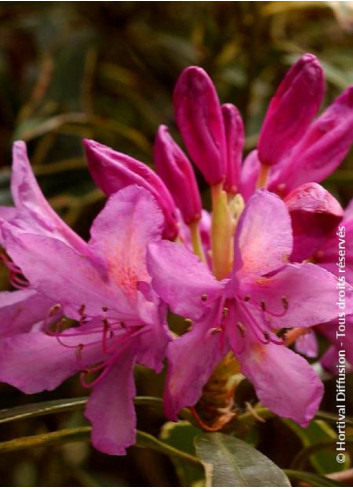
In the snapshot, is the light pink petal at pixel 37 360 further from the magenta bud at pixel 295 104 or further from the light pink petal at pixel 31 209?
the magenta bud at pixel 295 104

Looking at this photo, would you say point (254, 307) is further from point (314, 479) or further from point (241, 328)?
point (314, 479)

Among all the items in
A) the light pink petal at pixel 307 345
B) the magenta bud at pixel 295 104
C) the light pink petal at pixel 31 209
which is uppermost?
the magenta bud at pixel 295 104

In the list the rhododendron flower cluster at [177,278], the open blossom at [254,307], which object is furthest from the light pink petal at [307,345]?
the open blossom at [254,307]

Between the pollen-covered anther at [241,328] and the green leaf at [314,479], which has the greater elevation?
the pollen-covered anther at [241,328]

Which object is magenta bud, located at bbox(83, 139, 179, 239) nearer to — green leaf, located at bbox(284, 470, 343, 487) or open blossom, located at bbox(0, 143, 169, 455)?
open blossom, located at bbox(0, 143, 169, 455)

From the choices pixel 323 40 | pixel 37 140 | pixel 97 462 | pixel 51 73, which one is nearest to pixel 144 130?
pixel 51 73

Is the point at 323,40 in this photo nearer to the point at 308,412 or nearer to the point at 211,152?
the point at 211,152

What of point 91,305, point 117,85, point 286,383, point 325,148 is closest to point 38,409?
point 91,305

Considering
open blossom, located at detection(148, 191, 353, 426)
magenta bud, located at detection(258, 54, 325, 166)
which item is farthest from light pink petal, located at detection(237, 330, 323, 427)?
magenta bud, located at detection(258, 54, 325, 166)
